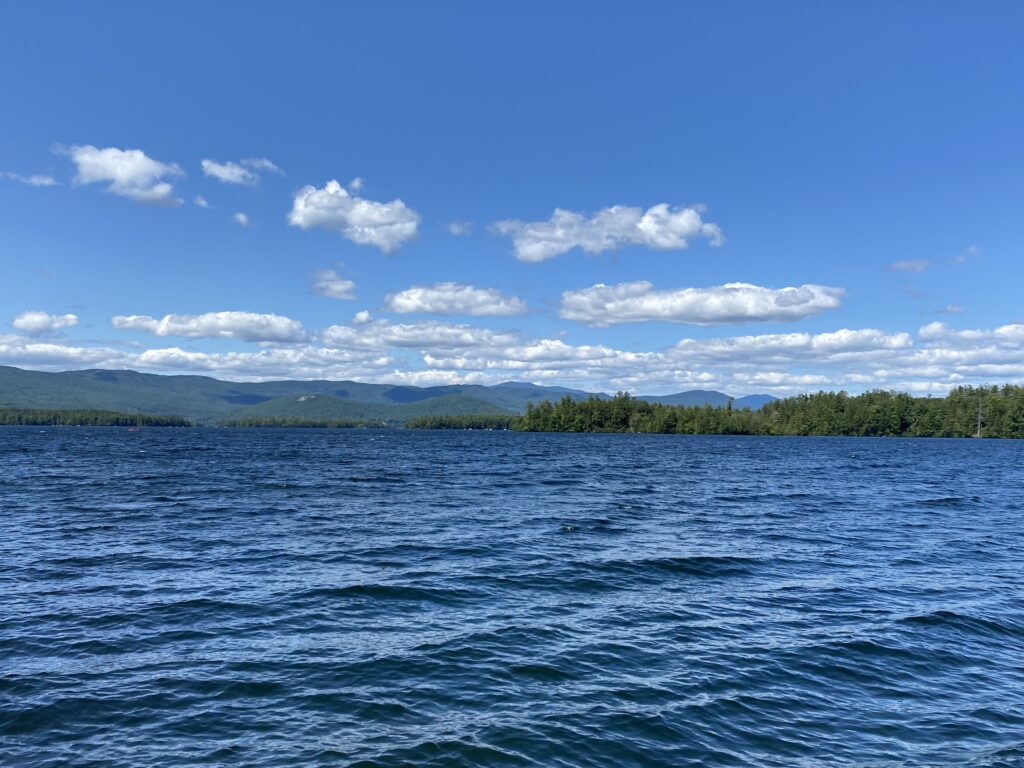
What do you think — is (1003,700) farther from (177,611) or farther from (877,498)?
(877,498)

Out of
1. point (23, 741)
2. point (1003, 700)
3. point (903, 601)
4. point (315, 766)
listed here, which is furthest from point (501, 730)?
point (903, 601)

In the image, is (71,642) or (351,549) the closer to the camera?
(71,642)

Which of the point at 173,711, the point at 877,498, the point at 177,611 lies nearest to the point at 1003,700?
the point at 173,711

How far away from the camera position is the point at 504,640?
2102cm

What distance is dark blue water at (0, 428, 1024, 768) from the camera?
1484 cm

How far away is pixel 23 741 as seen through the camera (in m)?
14.3

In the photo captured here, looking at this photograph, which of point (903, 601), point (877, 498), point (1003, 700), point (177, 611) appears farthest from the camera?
point (877, 498)

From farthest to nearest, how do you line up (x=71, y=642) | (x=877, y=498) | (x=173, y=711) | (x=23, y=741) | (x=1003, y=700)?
(x=877, y=498)
(x=71, y=642)
(x=1003, y=700)
(x=173, y=711)
(x=23, y=741)

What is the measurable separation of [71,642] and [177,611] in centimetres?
359

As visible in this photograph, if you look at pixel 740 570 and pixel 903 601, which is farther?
pixel 740 570

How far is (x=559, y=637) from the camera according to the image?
70.3 feet

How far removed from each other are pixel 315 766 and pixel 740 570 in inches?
893

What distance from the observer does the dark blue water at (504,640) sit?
48.7ft

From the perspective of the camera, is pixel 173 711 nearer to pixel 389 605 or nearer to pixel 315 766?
pixel 315 766
